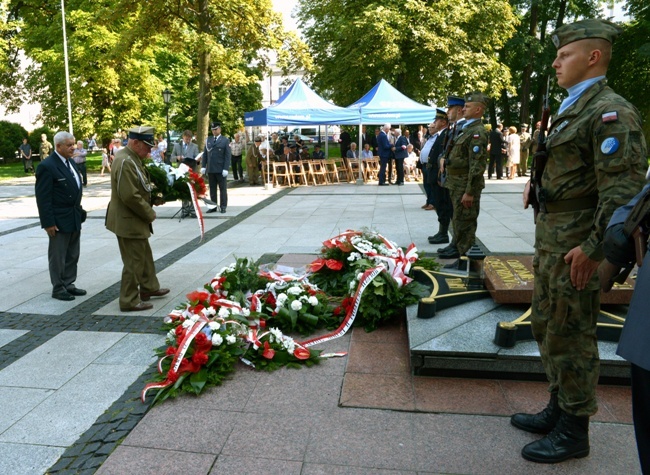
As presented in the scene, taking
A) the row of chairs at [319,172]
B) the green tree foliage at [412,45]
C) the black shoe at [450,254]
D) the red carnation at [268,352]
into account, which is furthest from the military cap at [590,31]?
the green tree foliage at [412,45]

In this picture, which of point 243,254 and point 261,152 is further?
point 261,152

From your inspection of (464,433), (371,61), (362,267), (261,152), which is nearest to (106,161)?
(261,152)

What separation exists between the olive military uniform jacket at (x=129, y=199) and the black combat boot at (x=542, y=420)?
3.92 metres

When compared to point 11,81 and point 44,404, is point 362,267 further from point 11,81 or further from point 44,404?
point 11,81

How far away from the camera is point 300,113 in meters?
17.2

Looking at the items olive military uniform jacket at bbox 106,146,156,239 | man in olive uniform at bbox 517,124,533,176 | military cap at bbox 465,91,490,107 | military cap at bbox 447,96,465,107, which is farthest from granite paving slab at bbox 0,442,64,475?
man in olive uniform at bbox 517,124,533,176

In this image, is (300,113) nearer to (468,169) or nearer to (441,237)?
(441,237)

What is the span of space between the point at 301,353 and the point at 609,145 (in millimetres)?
2652

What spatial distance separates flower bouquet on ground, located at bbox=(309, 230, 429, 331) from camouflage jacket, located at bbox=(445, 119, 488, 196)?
3.50ft

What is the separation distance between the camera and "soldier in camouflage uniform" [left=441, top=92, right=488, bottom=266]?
20.3 ft

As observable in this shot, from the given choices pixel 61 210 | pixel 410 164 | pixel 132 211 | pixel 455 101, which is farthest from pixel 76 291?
pixel 410 164

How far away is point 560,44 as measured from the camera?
2.82m

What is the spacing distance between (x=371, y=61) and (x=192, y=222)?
1659 cm

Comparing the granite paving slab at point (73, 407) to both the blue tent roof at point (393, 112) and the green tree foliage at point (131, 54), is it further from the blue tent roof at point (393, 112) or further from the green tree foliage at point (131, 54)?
the blue tent roof at point (393, 112)
